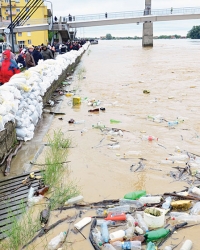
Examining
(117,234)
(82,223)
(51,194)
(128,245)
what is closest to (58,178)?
(51,194)

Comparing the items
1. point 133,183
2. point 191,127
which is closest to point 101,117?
point 191,127

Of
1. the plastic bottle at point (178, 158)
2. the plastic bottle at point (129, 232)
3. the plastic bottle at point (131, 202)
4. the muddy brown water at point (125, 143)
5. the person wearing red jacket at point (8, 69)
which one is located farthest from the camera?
the person wearing red jacket at point (8, 69)

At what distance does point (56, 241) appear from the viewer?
2707 millimetres

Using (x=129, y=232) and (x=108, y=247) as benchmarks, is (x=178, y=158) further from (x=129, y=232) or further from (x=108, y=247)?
(x=108, y=247)

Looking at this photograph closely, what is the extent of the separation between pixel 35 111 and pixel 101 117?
156 cm

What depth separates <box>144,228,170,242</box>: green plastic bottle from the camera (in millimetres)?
2699

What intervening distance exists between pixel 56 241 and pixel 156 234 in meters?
0.90

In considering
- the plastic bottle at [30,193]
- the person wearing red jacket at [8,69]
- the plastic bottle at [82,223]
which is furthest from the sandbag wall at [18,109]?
the plastic bottle at [82,223]

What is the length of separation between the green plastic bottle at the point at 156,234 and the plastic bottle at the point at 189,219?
0.97 ft

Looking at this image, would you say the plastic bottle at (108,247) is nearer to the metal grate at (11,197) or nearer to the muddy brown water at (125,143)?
the muddy brown water at (125,143)

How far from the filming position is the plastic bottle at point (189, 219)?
2.96m

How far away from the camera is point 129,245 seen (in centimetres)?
259

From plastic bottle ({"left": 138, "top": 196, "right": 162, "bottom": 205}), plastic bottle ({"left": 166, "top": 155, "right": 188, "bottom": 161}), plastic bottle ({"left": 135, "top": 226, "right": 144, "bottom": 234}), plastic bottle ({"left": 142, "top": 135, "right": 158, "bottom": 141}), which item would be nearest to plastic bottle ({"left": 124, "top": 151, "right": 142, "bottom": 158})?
plastic bottle ({"left": 166, "top": 155, "right": 188, "bottom": 161})

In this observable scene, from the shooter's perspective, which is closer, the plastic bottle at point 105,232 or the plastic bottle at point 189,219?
the plastic bottle at point 105,232
